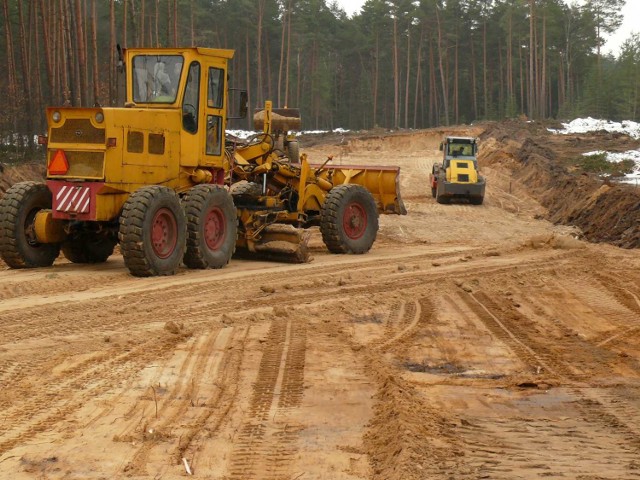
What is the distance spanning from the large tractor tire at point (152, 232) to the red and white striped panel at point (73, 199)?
556mm

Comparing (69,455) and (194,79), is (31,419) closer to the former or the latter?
(69,455)

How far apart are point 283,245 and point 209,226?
5.41 ft

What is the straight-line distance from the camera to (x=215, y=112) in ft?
49.6

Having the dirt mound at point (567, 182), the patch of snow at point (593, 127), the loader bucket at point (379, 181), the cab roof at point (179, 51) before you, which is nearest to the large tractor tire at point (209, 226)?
the cab roof at point (179, 51)

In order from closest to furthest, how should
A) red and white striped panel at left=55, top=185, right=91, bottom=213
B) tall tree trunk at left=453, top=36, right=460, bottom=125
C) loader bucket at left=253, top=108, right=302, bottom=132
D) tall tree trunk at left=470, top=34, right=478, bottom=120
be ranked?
red and white striped panel at left=55, top=185, right=91, bottom=213
loader bucket at left=253, top=108, right=302, bottom=132
tall tree trunk at left=453, top=36, right=460, bottom=125
tall tree trunk at left=470, top=34, right=478, bottom=120

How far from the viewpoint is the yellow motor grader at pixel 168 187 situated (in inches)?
525

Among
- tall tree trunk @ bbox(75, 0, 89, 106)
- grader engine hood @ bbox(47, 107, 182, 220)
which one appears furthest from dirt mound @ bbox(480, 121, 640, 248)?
tall tree trunk @ bbox(75, 0, 89, 106)

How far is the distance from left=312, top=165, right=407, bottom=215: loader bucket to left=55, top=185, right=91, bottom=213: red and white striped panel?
7013 millimetres

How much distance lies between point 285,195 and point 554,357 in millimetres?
8543

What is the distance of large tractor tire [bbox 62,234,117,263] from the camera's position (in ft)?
48.7

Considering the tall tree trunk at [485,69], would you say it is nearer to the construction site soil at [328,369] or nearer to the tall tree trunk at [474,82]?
the tall tree trunk at [474,82]

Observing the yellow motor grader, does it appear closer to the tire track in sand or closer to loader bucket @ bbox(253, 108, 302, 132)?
loader bucket @ bbox(253, 108, 302, 132)

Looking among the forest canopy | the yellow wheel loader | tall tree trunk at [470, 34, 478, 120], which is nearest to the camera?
the yellow wheel loader

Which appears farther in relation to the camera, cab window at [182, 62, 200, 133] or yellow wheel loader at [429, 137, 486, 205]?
yellow wheel loader at [429, 137, 486, 205]
